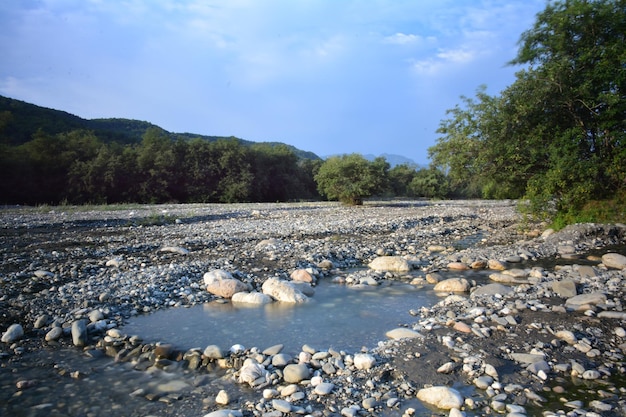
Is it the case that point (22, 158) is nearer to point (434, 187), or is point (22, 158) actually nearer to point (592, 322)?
point (592, 322)

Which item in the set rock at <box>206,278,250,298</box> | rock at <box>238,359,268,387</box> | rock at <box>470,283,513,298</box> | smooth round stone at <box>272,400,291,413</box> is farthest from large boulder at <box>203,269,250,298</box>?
rock at <box>470,283,513,298</box>

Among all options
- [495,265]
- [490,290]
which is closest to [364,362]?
[490,290]

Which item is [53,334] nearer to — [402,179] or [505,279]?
[505,279]

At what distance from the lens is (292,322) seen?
6598 millimetres

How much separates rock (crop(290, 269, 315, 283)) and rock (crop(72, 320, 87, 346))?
14.2 feet

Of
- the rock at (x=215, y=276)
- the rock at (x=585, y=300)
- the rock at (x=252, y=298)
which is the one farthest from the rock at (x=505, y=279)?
the rock at (x=215, y=276)

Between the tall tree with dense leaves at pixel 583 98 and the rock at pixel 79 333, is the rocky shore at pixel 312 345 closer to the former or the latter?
the rock at pixel 79 333

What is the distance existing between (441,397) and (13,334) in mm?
5777

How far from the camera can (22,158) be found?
3625 centimetres

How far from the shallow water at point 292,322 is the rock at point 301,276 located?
0.88 metres

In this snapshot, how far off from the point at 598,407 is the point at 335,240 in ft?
36.8

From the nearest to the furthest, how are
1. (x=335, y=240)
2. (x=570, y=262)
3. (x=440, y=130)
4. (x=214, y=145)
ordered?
(x=570, y=262) → (x=335, y=240) → (x=440, y=130) → (x=214, y=145)

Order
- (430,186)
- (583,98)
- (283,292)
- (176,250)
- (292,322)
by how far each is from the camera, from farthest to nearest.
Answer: (430,186), (583,98), (176,250), (283,292), (292,322)

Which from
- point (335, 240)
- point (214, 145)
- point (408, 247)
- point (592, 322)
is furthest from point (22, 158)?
point (592, 322)
